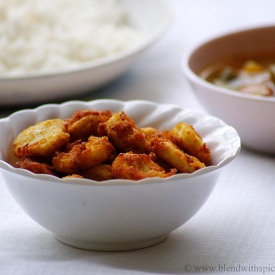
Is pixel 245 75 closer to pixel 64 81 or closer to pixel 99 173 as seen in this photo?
pixel 64 81

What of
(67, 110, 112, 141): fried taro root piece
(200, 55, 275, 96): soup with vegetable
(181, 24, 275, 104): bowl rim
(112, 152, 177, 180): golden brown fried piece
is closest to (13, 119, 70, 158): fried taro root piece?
(67, 110, 112, 141): fried taro root piece

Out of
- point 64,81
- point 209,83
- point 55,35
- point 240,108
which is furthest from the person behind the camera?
point 55,35

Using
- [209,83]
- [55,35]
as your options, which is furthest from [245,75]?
[55,35]

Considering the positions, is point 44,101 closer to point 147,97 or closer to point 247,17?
point 147,97

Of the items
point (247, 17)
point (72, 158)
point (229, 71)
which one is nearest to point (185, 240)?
point (72, 158)

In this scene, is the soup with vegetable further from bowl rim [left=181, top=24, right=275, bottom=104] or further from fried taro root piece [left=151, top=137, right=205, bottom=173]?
fried taro root piece [left=151, top=137, right=205, bottom=173]

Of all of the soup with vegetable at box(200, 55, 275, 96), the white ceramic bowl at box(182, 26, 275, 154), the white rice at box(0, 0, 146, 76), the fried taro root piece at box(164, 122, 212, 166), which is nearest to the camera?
the fried taro root piece at box(164, 122, 212, 166)
